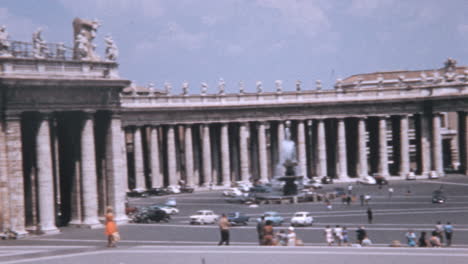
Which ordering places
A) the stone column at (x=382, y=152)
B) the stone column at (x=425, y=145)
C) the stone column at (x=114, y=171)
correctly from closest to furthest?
the stone column at (x=114, y=171) → the stone column at (x=382, y=152) → the stone column at (x=425, y=145)

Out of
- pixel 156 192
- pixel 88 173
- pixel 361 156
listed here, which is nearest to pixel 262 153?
pixel 361 156

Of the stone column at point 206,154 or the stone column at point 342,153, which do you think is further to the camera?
the stone column at point 342,153

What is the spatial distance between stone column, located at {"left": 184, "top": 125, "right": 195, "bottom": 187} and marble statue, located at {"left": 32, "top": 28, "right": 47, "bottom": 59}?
58.4 metres

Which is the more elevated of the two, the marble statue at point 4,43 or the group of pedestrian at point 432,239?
the marble statue at point 4,43

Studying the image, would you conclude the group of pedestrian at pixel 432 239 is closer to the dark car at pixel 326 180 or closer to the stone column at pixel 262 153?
the dark car at pixel 326 180

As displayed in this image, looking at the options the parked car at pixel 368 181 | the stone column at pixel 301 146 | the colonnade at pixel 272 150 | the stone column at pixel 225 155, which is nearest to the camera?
the parked car at pixel 368 181

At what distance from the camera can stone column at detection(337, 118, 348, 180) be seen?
379 feet

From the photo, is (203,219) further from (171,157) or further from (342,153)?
(342,153)

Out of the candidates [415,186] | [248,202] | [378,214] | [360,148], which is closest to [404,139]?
[360,148]

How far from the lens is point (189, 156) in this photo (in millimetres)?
112188

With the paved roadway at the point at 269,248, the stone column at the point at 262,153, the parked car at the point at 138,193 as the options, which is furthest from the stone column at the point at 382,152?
the parked car at the point at 138,193

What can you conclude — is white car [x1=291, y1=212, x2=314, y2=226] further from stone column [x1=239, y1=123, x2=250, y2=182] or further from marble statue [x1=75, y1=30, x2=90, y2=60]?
stone column [x1=239, y1=123, x2=250, y2=182]

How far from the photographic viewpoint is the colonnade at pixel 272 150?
11281 centimetres

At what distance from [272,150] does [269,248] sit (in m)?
89.6
